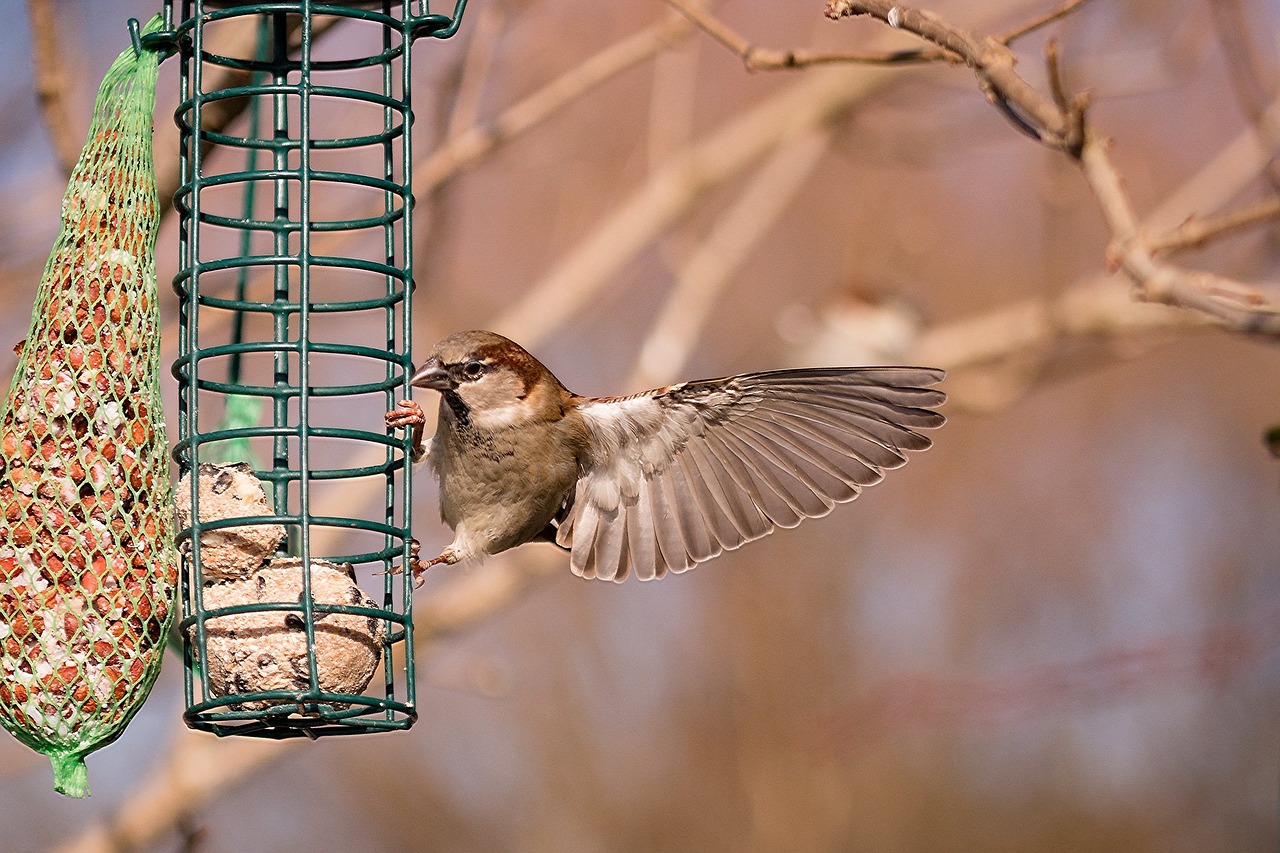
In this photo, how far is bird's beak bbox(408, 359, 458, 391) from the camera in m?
4.84

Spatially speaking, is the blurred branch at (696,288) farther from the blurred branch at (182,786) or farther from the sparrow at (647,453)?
the blurred branch at (182,786)

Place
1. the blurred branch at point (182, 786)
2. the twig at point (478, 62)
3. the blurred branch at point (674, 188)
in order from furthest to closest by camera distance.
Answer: the blurred branch at point (674, 188), the twig at point (478, 62), the blurred branch at point (182, 786)

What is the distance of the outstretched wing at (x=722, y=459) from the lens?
5008 mm

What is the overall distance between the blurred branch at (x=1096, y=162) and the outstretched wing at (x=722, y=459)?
154 cm

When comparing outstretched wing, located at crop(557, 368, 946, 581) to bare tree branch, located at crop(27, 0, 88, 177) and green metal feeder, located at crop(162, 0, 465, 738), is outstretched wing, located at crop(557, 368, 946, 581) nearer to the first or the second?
green metal feeder, located at crop(162, 0, 465, 738)

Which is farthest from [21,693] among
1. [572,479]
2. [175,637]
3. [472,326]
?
[472,326]

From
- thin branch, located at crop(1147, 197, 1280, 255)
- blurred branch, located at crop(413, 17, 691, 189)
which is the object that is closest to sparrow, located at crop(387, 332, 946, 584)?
blurred branch, located at crop(413, 17, 691, 189)

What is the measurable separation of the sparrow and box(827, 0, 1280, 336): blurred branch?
1357 millimetres

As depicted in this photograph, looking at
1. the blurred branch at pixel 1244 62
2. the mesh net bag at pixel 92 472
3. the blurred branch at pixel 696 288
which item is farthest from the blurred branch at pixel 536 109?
the blurred branch at pixel 1244 62

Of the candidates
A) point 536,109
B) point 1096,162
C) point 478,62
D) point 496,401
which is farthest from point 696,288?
point 1096,162

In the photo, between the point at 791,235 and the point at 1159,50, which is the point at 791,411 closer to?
the point at 1159,50

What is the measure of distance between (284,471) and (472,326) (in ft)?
12.3

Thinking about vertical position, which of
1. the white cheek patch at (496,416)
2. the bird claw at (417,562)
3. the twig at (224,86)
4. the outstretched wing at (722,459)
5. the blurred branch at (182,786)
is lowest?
the blurred branch at (182,786)

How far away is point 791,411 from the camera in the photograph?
5.21 m
